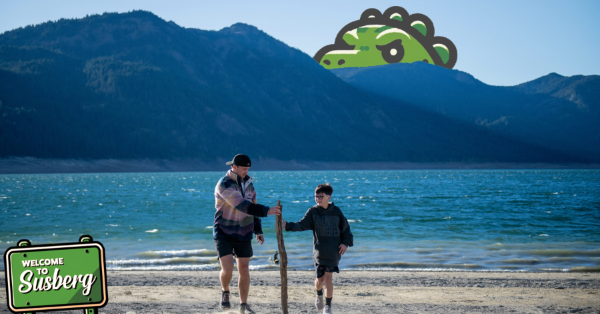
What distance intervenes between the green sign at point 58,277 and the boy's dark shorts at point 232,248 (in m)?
3.11

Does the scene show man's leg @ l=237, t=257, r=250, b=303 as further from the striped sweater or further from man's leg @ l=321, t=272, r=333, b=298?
man's leg @ l=321, t=272, r=333, b=298

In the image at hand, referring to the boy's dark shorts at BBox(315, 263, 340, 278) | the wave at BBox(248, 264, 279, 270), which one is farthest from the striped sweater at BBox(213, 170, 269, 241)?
the wave at BBox(248, 264, 279, 270)

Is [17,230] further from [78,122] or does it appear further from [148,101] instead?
[148,101]

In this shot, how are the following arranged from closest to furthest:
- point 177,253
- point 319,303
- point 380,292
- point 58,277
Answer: point 58,277 → point 319,303 → point 380,292 → point 177,253

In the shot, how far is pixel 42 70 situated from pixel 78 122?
40.3 metres

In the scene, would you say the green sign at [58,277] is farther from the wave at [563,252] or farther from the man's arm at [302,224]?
the wave at [563,252]

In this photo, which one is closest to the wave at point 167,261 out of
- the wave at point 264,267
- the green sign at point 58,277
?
the wave at point 264,267

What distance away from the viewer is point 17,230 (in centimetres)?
2089

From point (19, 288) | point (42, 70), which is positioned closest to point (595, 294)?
point (19, 288)

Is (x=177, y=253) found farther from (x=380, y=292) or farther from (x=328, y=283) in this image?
(x=328, y=283)

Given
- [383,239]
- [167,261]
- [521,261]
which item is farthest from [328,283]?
[383,239]

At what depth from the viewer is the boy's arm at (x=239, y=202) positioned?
545 cm

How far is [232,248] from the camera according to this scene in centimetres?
584

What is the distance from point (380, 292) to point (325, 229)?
9.02 feet
